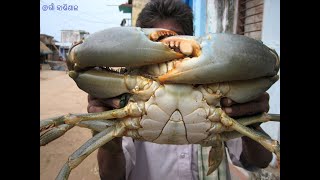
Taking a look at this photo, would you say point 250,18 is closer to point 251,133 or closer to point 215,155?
point 215,155

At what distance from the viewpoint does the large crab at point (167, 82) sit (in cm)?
144

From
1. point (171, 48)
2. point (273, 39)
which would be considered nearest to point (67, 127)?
point (171, 48)

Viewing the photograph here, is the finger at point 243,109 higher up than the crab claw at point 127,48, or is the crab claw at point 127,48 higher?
the crab claw at point 127,48

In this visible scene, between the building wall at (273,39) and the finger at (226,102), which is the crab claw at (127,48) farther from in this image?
the building wall at (273,39)

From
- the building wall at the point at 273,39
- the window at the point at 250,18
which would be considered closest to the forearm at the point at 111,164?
the building wall at the point at 273,39

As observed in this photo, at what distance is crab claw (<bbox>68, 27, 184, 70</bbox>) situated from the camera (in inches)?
56.9

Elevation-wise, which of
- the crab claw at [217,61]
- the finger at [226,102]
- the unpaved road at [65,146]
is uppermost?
the crab claw at [217,61]

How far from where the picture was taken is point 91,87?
161 cm

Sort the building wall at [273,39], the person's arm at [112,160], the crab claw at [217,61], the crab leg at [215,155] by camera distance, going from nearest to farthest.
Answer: the crab claw at [217,61], the crab leg at [215,155], the person's arm at [112,160], the building wall at [273,39]

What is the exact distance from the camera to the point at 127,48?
144 centimetres

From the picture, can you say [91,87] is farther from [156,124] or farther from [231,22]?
[231,22]

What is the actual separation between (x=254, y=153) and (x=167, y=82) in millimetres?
1036

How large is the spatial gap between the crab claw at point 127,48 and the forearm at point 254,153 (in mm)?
975
